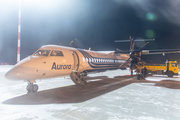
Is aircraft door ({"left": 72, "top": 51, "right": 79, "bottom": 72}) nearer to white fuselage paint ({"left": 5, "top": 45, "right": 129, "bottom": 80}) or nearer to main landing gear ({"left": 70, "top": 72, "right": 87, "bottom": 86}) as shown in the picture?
white fuselage paint ({"left": 5, "top": 45, "right": 129, "bottom": 80})

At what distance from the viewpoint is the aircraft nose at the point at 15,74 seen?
6.67m

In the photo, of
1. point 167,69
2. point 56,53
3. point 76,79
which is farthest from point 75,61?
point 167,69

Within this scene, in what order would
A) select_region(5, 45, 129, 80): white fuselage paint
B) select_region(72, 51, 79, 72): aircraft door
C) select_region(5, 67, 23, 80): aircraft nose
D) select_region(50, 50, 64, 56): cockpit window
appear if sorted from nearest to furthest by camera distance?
select_region(5, 67, 23, 80): aircraft nose
select_region(5, 45, 129, 80): white fuselage paint
select_region(50, 50, 64, 56): cockpit window
select_region(72, 51, 79, 72): aircraft door

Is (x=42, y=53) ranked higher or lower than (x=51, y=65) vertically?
higher

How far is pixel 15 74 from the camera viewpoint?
676 centimetres

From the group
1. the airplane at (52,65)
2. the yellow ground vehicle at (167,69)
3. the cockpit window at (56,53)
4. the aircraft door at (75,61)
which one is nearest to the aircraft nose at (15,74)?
the airplane at (52,65)

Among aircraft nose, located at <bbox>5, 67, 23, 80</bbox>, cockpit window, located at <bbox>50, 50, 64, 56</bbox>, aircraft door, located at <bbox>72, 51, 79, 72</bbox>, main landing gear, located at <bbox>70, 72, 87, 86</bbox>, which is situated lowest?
main landing gear, located at <bbox>70, 72, 87, 86</bbox>

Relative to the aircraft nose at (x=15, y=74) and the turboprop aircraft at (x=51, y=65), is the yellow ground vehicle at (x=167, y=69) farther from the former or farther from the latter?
the aircraft nose at (x=15, y=74)

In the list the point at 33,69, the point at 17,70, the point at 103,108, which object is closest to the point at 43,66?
the point at 33,69

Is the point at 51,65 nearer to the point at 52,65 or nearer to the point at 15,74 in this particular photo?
the point at 52,65

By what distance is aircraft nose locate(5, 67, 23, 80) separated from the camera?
6.67m

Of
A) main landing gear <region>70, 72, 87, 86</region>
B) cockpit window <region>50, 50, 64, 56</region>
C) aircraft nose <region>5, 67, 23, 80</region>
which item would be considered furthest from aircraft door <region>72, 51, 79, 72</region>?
aircraft nose <region>5, 67, 23, 80</region>

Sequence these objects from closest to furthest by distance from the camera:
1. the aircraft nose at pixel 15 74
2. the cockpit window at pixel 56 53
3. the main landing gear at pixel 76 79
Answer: the aircraft nose at pixel 15 74 < the cockpit window at pixel 56 53 < the main landing gear at pixel 76 79

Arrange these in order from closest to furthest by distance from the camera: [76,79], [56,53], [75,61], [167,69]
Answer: [56,53], [76,79], [75,61], [167,69]
